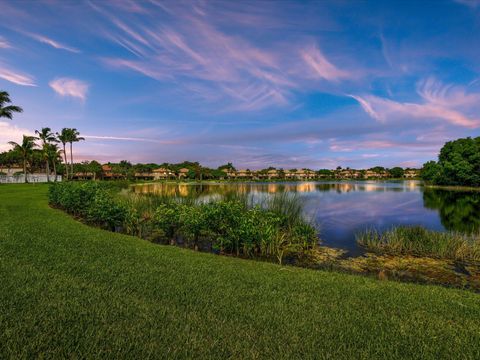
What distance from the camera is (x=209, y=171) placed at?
116750 millimetres

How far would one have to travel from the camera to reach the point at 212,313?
3.83 m

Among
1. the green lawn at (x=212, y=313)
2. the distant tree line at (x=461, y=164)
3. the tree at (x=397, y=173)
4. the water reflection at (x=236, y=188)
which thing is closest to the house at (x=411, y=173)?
the tree at (x=397, y=173)

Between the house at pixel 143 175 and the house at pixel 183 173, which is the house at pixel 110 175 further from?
the house at pixel 183 173

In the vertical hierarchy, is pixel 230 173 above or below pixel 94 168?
below

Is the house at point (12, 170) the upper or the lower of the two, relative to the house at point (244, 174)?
upper

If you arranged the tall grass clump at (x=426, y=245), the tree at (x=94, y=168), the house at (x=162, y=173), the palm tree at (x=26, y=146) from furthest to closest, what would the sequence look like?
the house at (x=162, y=173) < the tree at (x=94, y=168) < the palm tree at (x=26, y=146) < the tall grass clump at (x=426, y=245)

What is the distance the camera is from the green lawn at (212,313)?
3.06 meters

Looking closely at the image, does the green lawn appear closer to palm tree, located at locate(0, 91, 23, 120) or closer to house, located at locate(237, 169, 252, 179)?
palm tree, located at locate(0, 91, 23, 120)

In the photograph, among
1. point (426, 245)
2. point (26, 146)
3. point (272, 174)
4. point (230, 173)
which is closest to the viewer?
point (426, 245)

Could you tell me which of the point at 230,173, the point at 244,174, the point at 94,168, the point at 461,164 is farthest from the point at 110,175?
the point at 461,164

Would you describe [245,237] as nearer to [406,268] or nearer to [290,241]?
[290,241]

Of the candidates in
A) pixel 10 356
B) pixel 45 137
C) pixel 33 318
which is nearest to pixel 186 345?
pixel 10 356

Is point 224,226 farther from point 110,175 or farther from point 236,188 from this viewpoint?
point 110,175

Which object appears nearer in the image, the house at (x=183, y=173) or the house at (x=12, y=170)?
the house at (x=12, y=170)
